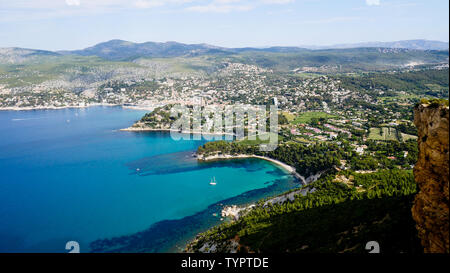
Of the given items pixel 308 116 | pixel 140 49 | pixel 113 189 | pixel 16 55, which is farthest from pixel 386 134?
pixel 140 49

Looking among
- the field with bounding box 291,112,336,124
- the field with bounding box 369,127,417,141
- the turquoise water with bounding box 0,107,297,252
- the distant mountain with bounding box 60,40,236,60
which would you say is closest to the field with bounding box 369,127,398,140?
the field with bounding box 369,127,417,141

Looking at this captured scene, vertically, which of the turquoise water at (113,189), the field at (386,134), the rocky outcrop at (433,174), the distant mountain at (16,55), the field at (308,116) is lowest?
the turquoise water at (113,189)

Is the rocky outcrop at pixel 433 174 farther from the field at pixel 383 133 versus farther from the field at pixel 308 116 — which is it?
the field at pixel 308 116

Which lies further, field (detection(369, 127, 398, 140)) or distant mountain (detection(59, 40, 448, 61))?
distant mountain (detection(59, 40, 448, 61))

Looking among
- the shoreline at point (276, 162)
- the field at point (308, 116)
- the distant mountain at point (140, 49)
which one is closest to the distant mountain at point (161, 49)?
the distant mountain at point (140, 49)

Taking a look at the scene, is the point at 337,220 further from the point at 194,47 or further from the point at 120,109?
the point at 194,47

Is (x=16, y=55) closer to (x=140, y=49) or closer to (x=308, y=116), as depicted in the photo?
(x=140, y=49)

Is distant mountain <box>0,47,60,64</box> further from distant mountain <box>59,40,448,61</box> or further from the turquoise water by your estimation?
the turquoise water
